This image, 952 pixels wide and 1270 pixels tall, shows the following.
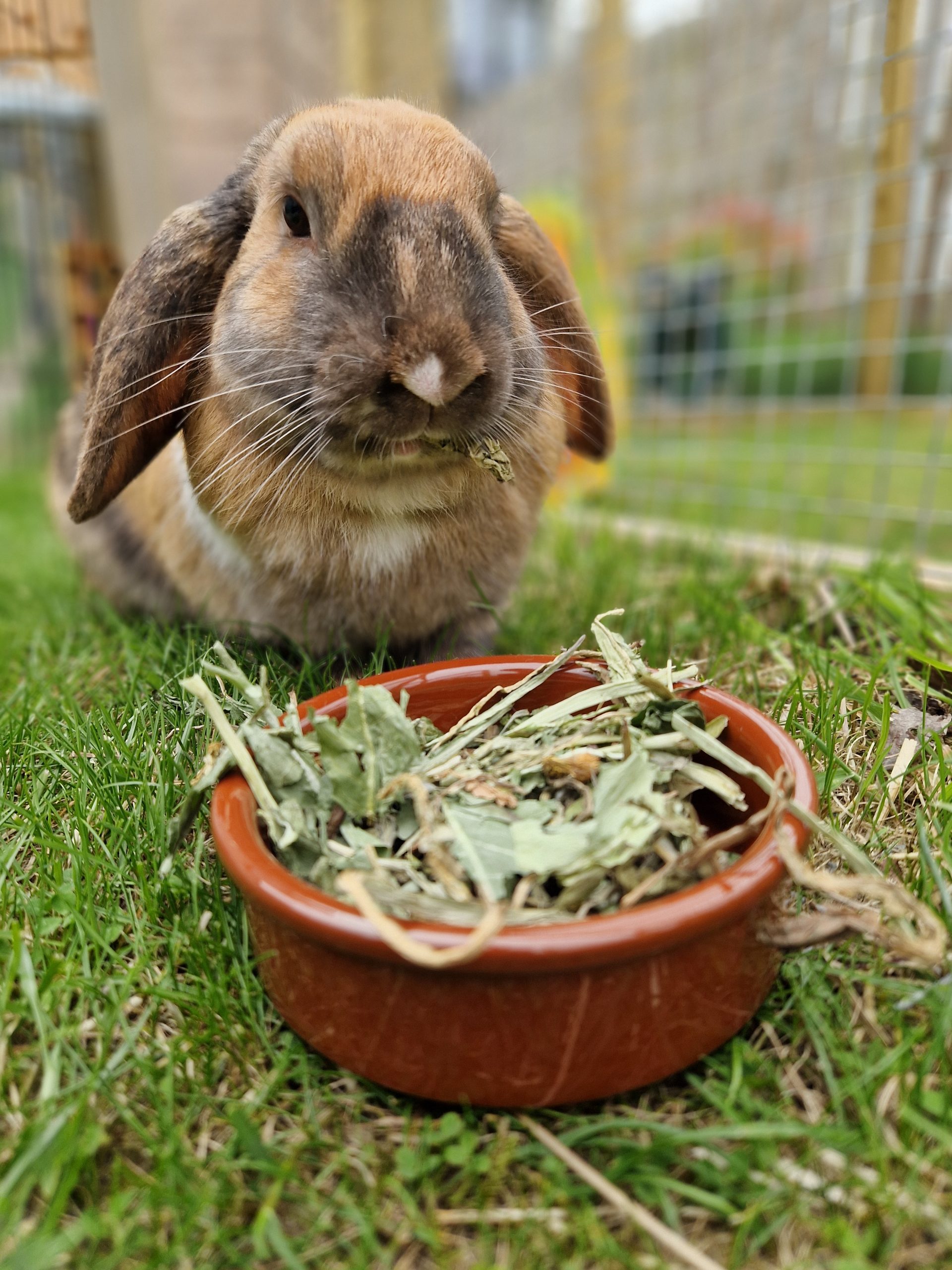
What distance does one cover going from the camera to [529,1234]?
1101mm

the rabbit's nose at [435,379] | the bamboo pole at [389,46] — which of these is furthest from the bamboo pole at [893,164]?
the bamboo pole at [389,46]

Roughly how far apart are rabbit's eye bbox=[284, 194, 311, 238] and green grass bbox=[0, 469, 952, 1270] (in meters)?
0.94

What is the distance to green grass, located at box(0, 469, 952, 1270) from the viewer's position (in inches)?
42.9

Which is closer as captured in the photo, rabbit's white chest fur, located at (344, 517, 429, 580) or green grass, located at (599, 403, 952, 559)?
rabbit's white chest fur, located at (344, 517, 429, 580)

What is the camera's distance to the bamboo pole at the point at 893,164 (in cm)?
301

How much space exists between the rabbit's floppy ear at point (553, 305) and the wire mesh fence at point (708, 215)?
23 cm

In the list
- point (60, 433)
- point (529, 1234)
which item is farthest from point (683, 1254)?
point (60, 433)

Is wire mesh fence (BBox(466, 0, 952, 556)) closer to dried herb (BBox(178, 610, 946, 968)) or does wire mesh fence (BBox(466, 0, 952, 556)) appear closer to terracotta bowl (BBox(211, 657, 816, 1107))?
dried herb (BBox(178, 610, 946, 968))

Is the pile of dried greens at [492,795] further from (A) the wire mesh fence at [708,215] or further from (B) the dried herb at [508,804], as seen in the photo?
(A) the wire mesh fence at [708,215]

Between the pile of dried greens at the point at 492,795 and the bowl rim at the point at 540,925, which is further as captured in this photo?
the pile of dried greens at the point at 492,795

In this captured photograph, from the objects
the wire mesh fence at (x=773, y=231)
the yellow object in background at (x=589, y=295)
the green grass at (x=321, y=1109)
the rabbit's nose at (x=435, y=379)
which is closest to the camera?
the green grass at (x=321, y=1109)

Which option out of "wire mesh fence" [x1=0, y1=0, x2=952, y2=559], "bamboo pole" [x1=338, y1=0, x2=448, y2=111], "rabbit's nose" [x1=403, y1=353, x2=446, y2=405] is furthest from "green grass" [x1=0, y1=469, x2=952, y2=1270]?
"bamboo pole" [x1=338, y1=0, x2=448, y2=111]

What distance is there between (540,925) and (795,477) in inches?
182

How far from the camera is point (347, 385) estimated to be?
157 centimetres
